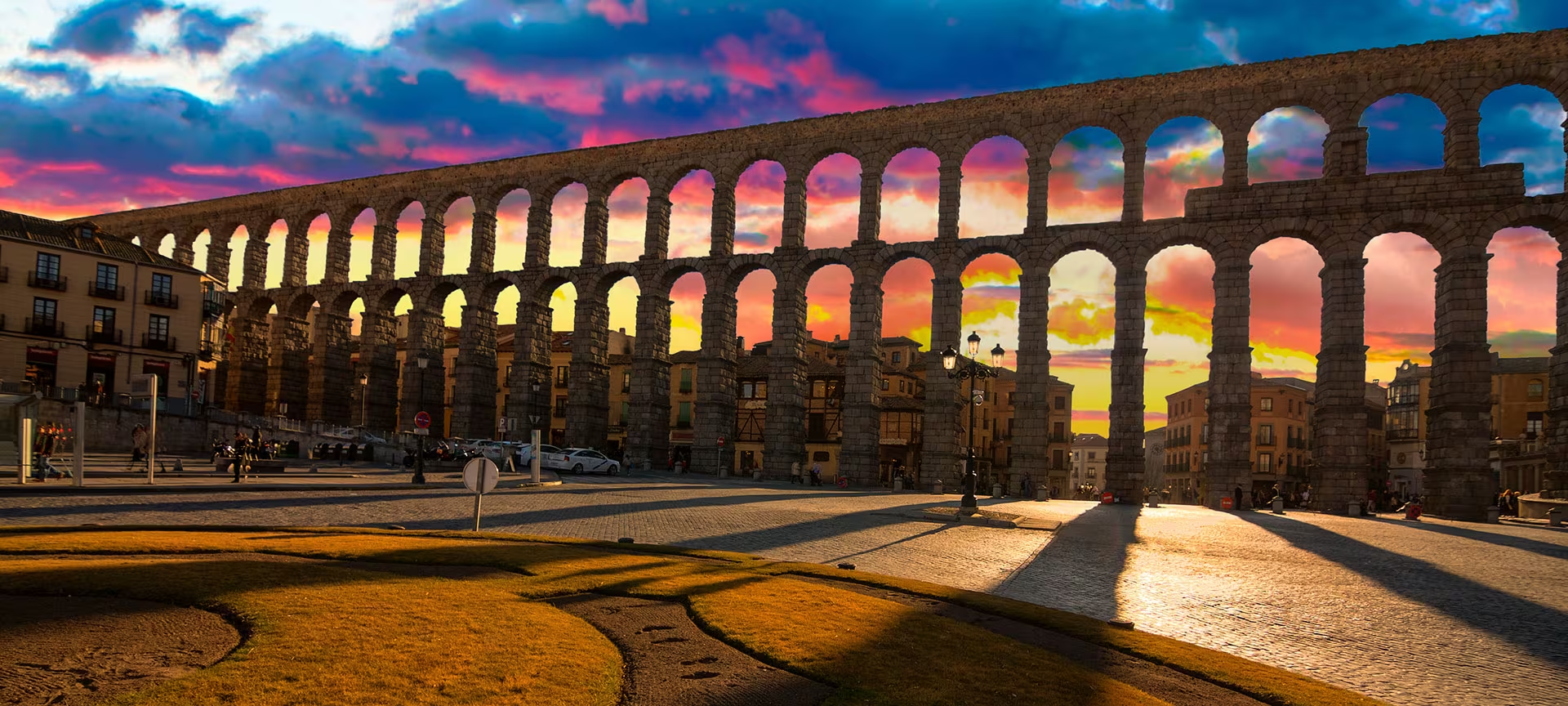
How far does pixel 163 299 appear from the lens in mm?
60938

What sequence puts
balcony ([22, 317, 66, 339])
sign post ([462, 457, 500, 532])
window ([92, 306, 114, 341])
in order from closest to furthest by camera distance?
sign post ([462, 457, 500, 532]), balcony ([22, 317, 66, 339]), window ([92, 306, 114, 341])

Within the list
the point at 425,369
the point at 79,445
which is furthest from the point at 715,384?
the point at 79,445

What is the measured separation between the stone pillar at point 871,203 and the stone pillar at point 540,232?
22541 millimetres

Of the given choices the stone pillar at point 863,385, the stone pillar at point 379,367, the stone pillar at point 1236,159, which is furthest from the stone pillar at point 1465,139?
the stone pillar at point 379,367

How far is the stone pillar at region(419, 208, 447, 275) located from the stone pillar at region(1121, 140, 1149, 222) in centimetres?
4619

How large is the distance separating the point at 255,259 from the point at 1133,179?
6570 centimetres

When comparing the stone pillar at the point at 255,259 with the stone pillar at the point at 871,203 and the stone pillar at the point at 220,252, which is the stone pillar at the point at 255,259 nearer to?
the stone pillar at the point at 220,252

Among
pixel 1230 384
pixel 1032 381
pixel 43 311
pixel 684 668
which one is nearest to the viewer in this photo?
pixel 684 668

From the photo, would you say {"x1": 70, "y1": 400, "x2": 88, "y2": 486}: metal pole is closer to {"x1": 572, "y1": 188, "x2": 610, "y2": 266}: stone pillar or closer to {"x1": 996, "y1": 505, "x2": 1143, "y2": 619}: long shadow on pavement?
{"x1": 996, "y1": 505, "x2": 1143, "y2": 619}: long shadow on pavement

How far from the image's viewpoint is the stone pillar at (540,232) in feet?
208

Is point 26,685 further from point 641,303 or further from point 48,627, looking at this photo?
point 641,303

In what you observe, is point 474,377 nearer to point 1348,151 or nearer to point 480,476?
point 480,476

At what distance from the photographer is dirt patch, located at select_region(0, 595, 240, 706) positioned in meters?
6.22

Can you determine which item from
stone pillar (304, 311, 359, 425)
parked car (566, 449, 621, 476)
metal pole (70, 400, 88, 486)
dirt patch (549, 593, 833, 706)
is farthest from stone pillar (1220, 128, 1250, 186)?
stone pillar (304, 311, 359, 425)
